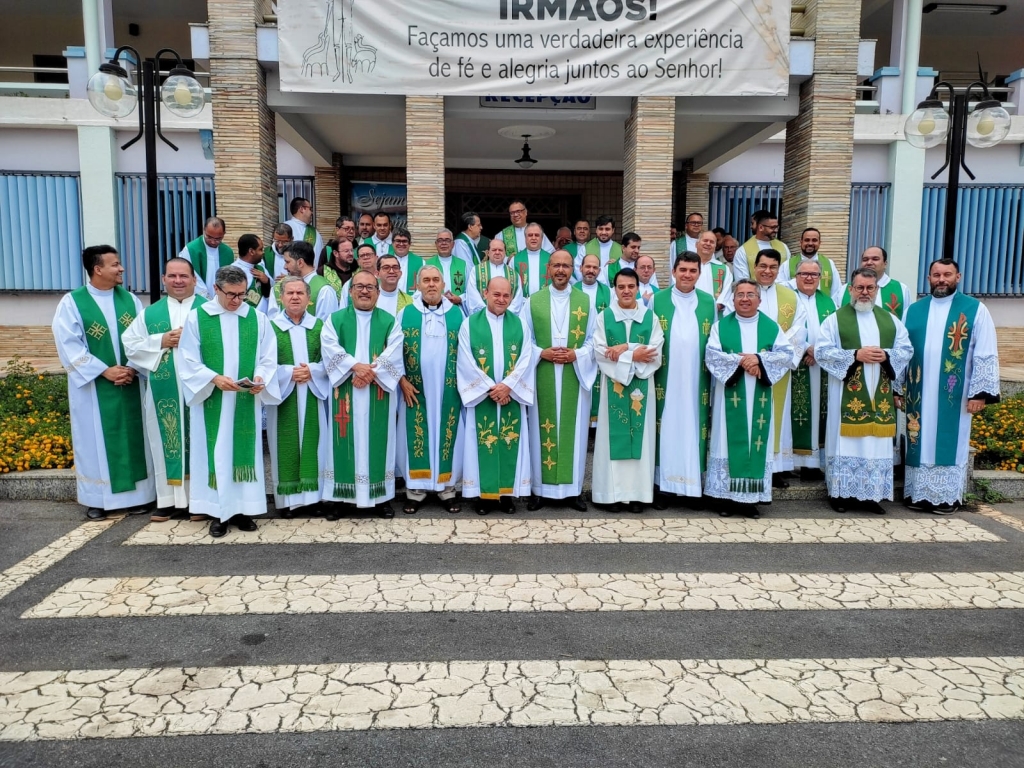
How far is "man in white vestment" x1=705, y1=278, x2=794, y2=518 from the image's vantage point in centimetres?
586

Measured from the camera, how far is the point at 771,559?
16.2ft

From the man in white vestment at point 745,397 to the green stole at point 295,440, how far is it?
3.11 metres

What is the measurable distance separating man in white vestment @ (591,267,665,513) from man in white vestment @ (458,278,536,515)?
0.61 meters

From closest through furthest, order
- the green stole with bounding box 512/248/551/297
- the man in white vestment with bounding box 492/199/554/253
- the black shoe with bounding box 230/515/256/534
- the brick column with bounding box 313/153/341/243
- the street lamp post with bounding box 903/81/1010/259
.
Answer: the black shoe with bounding box 230/515/256/534 → the street lamp post with bounding box 903/81/1010/259 → the green stole with bounding box 512/248/551/297 → the man in white vestment with bounding box 492/199/554/253 → the brick column with bounding box 313/153/341/243

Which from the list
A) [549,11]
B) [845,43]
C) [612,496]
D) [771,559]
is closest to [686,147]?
[845,43]

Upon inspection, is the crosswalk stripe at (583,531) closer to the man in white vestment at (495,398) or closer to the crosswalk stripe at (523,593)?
the man in white vestment at (495,398)

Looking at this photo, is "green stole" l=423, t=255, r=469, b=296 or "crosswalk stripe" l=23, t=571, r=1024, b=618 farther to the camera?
"green stole" l=423, t=255, r=469, b=296

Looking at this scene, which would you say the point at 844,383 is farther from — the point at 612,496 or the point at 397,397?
the point at 397,397

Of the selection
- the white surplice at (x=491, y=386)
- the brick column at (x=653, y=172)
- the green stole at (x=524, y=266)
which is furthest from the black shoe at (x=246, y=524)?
the brick column at (x=653, y=172)

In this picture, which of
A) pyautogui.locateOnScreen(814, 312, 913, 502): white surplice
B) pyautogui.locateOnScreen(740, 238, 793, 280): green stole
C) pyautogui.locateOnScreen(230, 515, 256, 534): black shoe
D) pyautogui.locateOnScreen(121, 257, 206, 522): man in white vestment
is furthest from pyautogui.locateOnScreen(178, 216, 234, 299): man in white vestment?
pyautogui.locateOnScreen(814, 312, 913, 502): white surplice

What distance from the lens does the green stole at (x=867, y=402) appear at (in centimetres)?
604

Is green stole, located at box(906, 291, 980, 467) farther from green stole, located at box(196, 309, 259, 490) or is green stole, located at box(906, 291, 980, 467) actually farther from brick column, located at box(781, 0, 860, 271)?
green stole, located at box(196, 309, 259, 490)

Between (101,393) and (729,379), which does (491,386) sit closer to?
(729,379)

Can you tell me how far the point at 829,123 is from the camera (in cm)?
962
